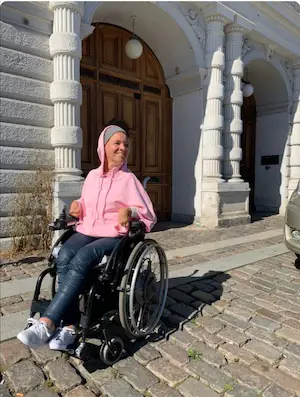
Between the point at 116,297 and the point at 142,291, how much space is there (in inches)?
7.8

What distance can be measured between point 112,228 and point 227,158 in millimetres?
6052

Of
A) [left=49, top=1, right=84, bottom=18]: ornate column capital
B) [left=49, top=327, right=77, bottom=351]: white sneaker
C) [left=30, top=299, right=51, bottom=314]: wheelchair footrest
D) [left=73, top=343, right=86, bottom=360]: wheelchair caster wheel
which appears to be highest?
[left=49, top=1, right=84, bottom=18]: ornate column capital

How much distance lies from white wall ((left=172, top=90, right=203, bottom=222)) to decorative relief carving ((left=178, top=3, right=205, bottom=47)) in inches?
49.6

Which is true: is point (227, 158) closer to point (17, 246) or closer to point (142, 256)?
point (17, 246)

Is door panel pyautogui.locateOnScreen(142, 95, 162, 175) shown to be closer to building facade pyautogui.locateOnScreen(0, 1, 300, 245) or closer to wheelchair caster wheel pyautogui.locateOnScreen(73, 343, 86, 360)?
building facade pyautogui.locateOnScreen(0, 1, 300, 245)

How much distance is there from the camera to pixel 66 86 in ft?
16.9

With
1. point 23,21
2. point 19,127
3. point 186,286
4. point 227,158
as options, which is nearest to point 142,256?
point 186,286

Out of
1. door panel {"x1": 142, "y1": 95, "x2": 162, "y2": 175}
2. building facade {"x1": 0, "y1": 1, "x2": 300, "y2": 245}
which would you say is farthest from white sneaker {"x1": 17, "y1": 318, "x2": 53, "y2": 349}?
door panel {"x1": 142, "y1": 95, "x2": 162, "y2": 175}

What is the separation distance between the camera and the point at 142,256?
2299 mm

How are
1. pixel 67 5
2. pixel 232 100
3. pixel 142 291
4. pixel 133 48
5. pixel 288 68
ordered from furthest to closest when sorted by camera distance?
pixel 288 68 < pixel 232 100 < pixel 133 48 < pixel 67 5 < pixel 142 291

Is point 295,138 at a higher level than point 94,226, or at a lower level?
higher

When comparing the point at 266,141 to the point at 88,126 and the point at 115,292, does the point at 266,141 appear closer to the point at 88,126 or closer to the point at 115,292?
the point at 88,126

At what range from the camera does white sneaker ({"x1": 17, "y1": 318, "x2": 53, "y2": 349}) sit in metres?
1.79

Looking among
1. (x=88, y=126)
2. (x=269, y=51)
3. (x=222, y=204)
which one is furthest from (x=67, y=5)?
(x=269, y=51)
